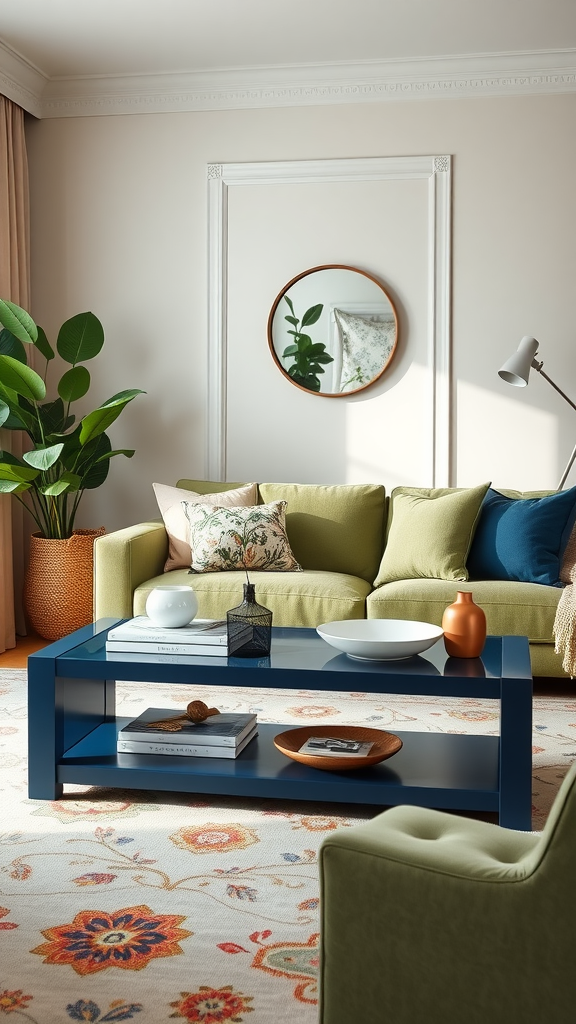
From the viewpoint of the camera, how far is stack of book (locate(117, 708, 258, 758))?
102 inches

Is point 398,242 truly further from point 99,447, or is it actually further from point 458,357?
point 99,447

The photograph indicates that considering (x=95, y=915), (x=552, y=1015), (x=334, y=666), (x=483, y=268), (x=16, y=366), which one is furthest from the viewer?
(x=483, y=268)

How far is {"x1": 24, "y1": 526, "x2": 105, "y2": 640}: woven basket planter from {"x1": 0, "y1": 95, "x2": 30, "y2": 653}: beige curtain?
0.14 metres

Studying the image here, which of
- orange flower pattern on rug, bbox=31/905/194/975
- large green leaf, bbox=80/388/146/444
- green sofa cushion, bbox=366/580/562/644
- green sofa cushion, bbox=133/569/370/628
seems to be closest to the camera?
orange flower pattern on rug, bbox=31/905/194/975

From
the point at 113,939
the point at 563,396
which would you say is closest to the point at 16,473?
the point at 563,396

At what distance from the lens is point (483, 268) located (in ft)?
15.4

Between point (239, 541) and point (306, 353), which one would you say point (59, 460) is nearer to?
→ point (239, 541)

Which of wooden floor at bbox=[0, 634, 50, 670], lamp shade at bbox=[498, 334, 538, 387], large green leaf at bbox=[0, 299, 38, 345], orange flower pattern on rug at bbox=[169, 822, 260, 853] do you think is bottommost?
wooden floor at bbox=[0, 634, 50, 670]

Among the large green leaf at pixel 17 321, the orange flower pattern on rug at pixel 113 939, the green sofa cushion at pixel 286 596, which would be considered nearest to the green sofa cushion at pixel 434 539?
the green sofa cushion at pixel 286 596

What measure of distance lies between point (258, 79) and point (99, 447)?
2.01 metres

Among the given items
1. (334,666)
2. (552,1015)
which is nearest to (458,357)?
(334,666)

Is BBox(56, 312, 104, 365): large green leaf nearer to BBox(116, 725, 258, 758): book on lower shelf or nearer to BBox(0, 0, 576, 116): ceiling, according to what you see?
BBox(0, 0, 576, 116): ceiling

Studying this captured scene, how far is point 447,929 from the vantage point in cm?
124

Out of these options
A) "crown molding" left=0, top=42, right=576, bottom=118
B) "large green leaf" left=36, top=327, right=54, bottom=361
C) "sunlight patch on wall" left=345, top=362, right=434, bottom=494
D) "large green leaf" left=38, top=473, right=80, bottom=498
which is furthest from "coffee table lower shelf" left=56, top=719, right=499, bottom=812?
"crown molding" left=0, top=42, right=576, bottom=118
